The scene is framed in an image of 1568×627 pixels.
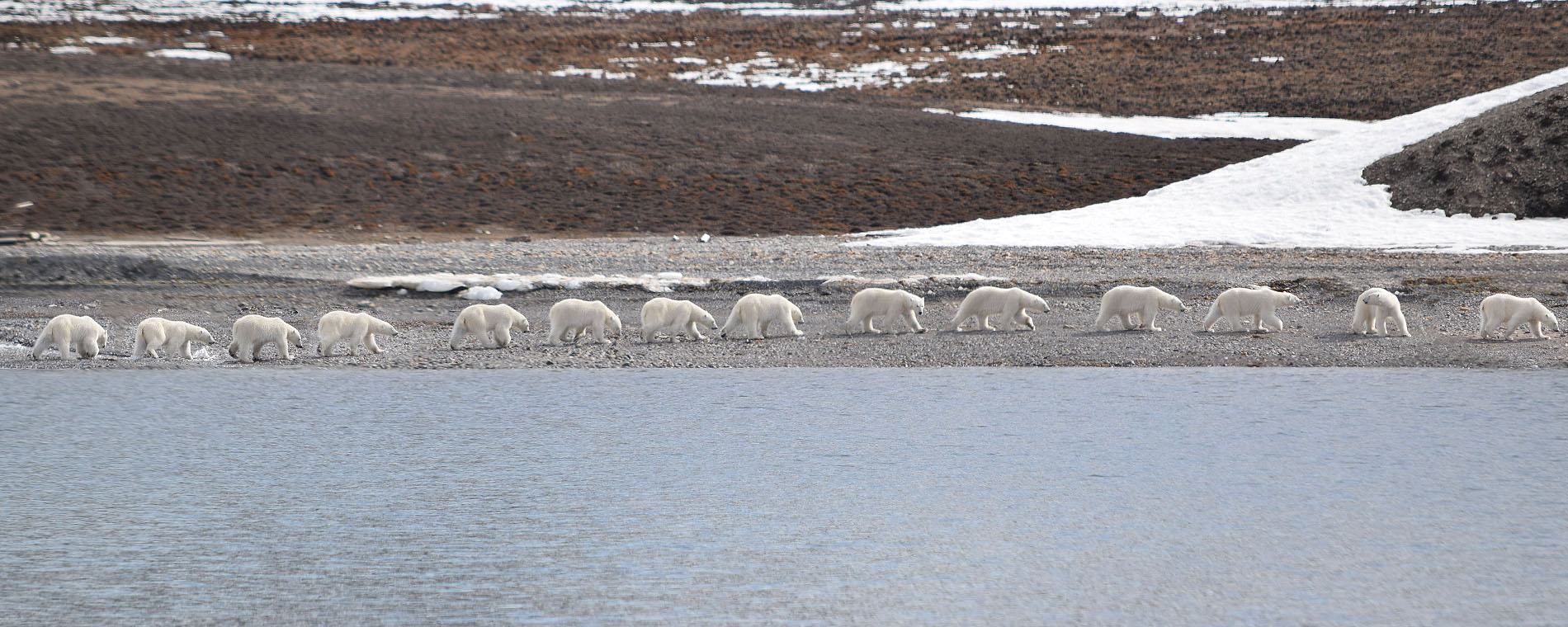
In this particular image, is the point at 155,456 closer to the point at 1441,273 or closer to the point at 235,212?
the point at 1441,273

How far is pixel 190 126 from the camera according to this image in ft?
98.1

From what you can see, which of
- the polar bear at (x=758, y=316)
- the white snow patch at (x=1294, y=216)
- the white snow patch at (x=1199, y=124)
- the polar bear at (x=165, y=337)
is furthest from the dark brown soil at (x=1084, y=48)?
the polar bear at (x=165, y=337)

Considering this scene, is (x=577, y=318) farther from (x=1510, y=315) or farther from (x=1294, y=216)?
(x=1294, y=216)

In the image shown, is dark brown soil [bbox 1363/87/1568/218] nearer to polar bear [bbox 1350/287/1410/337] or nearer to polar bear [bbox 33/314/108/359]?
polar bear [bbox 1350/287/1410/337]

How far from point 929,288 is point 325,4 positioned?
139ft

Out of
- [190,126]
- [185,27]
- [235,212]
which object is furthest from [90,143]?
[185,27]

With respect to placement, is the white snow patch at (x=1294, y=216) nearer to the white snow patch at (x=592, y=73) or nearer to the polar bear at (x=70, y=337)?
the polar bear at (x=70, y=337)

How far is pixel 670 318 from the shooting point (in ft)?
38.7

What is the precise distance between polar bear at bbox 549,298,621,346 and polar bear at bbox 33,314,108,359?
3862 millimetres

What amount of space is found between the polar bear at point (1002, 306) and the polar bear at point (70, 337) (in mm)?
7663

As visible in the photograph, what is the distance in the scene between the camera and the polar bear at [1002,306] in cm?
1216

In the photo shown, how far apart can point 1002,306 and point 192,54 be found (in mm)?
34556

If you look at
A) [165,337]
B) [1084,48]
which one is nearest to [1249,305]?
[165,337]

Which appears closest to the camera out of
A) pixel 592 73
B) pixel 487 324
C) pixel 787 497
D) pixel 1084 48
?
pixel 787 497
